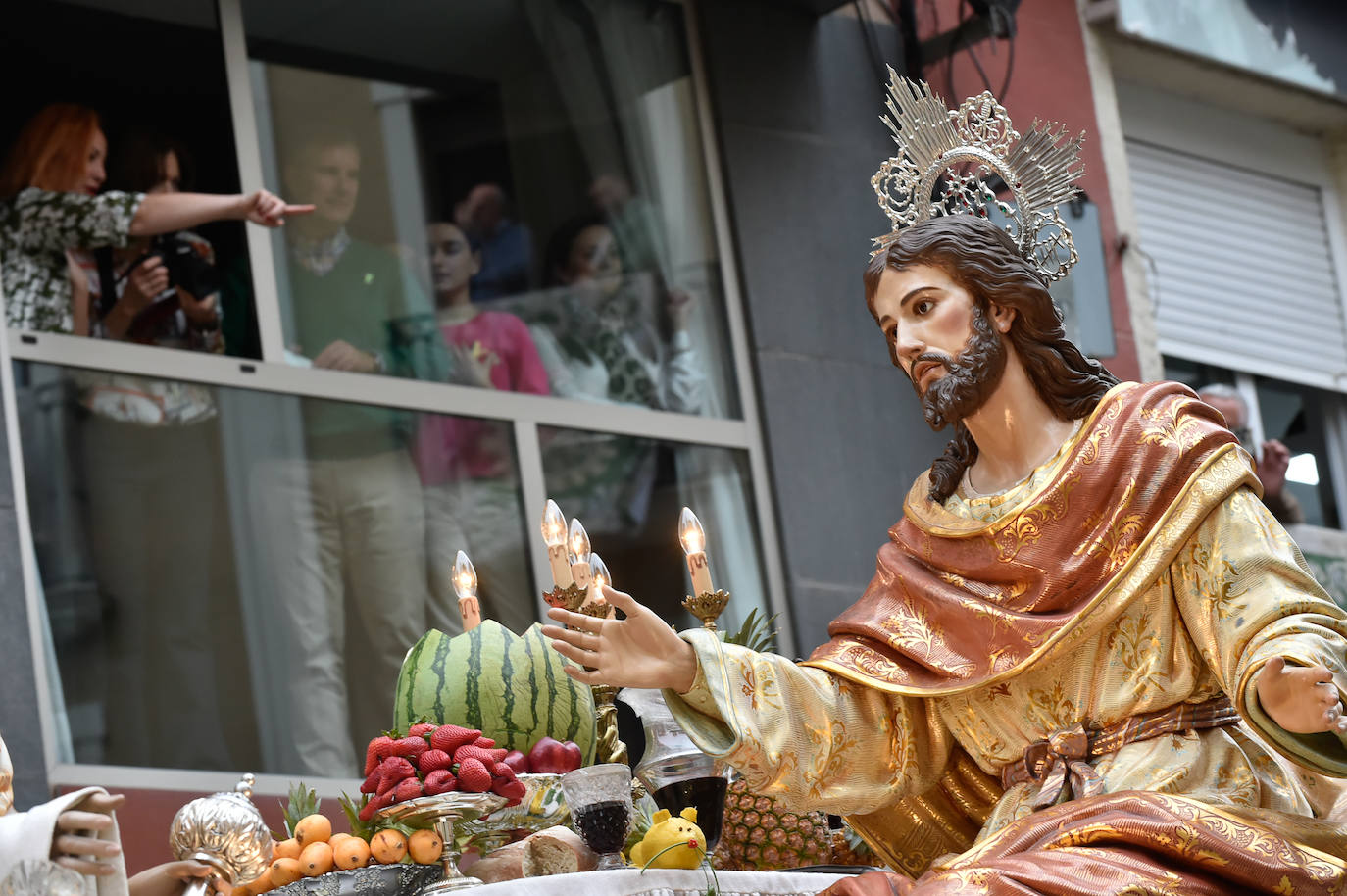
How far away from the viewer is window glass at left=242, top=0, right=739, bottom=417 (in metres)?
7.83

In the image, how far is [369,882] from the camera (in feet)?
13.6

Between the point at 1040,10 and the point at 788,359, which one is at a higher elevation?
the point at 1040,10

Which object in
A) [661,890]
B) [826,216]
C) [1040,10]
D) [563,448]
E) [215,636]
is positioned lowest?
[661,890]

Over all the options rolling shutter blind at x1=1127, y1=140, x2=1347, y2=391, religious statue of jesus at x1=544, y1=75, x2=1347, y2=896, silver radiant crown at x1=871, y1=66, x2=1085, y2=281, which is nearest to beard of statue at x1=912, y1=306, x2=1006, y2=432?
religious statue of jesus at x1=544, y1=75, x2=1347, y2=896

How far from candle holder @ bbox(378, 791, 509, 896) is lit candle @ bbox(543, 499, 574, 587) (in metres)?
0.58

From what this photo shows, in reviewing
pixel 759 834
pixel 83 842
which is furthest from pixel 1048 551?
pixel 83 842

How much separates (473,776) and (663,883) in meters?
0.43

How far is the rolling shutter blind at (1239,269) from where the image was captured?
1028 centimetres

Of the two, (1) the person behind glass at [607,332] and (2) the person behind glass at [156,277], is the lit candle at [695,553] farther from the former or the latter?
(1) the person behind glass at [607,332]

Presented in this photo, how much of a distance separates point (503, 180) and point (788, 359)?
1368mm

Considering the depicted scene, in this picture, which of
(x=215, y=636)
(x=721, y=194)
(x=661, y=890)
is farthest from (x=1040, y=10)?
(x=661, y=890)

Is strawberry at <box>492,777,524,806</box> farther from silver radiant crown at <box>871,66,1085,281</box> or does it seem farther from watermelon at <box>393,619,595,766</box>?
silver radiant crown at <box>871,66,1085,281</box>

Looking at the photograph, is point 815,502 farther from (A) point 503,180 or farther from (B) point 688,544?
(B) point 688,544

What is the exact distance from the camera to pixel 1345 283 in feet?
35.9
